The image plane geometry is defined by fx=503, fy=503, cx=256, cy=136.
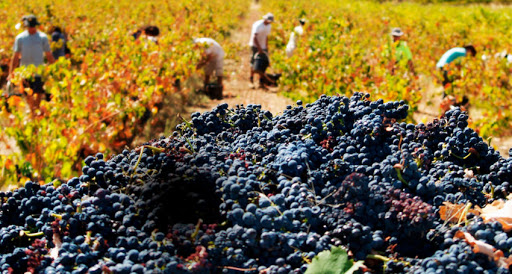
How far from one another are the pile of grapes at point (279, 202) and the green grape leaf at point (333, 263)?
0.03m

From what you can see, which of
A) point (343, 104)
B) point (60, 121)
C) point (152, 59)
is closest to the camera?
point (343, 104)

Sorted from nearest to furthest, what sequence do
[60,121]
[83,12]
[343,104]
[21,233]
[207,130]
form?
[21,233], [343,104], [207,130], [60,121], [83,12]

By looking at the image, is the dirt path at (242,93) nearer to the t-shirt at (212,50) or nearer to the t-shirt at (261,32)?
the t-shirt at (212,50)

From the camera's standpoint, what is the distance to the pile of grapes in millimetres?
1292

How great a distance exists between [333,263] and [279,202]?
0.24 metres

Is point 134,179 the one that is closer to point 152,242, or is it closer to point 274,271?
point 152,242

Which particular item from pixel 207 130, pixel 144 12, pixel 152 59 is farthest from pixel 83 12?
pixel 207 130

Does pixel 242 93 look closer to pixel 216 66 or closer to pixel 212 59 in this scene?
pixel 216 66

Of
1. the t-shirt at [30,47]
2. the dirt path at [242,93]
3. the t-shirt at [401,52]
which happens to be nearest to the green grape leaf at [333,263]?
the dirt path at [242,93]

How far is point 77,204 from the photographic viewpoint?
5.04 feet

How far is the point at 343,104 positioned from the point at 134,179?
0.78 m

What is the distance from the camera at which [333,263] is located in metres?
1.25

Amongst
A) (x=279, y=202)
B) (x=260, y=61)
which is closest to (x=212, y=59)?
(x=260, y=61)

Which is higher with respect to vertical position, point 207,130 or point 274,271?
point 207,130
